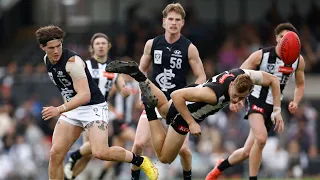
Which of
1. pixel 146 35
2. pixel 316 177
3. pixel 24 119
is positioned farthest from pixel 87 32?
pixel 316 177

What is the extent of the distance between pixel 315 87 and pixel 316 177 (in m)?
5.08

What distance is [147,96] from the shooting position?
1227 cm

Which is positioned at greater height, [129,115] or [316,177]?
[129,115]

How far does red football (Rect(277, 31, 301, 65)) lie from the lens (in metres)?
12.6

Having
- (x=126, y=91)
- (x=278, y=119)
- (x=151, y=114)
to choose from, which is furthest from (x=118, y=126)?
(x=278, y=119)

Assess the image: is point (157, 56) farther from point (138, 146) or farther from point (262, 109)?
point (262, 109)

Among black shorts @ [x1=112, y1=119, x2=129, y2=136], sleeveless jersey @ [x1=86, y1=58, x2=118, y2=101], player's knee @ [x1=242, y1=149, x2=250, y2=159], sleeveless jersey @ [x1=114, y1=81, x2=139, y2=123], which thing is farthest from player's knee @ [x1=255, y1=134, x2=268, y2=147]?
sleeveless jersey @ [x1=114, y1=81, x2=139, y2=123]

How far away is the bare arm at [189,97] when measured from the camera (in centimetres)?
1144

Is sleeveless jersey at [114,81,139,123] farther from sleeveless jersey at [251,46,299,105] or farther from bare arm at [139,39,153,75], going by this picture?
sleeveless jersey at [251,46,299,105]

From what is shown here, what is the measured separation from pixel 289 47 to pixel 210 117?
966 centimetres

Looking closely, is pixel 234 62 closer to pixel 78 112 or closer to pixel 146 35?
pixel 146 35

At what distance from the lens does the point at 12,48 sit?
2730 centimetres

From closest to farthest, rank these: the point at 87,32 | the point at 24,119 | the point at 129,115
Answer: the point at 129,115 < the point at 24,119 < the point at 87,32

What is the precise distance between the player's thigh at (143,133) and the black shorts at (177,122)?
686 millimetres
